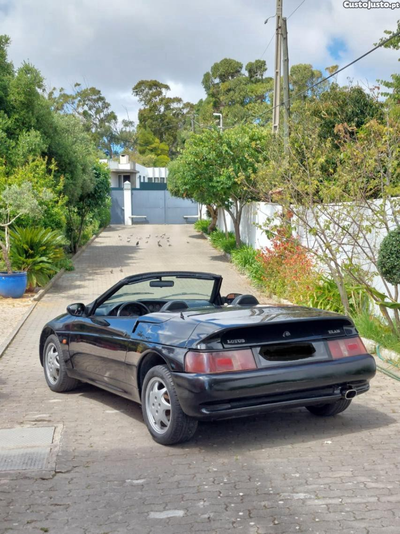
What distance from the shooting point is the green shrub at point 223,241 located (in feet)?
88.8

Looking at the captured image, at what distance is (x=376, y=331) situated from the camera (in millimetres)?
9914

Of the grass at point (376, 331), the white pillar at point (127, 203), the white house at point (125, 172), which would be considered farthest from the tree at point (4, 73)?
the white house at point (125, 172)

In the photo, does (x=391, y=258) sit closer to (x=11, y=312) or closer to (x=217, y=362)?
(x=217, y=362)

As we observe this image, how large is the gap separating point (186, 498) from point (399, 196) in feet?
24.9

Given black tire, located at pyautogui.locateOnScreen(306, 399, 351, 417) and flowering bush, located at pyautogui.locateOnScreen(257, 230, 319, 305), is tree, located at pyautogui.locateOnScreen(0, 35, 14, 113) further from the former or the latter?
black tire, located at pyautogui.locateOnScreen(306, 399, 351, 417)

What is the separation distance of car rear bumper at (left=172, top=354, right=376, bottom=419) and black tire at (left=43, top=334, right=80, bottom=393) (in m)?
2.49

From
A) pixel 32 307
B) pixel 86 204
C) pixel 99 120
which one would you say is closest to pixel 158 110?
pixel 99 120

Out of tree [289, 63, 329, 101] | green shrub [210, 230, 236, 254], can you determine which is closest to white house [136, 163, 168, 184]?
tree [289, 63, 329, 101]

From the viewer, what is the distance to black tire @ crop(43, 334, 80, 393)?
762cm

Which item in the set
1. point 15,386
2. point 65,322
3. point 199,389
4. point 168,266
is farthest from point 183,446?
point 168,266

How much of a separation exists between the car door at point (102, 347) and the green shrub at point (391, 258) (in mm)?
3761

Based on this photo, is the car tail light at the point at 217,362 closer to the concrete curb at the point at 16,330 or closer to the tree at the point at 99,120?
the concrete curb at the point at 16,330

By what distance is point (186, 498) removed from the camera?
4578 mm

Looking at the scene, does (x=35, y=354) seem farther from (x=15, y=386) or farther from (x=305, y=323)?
(x=305, y=323)
